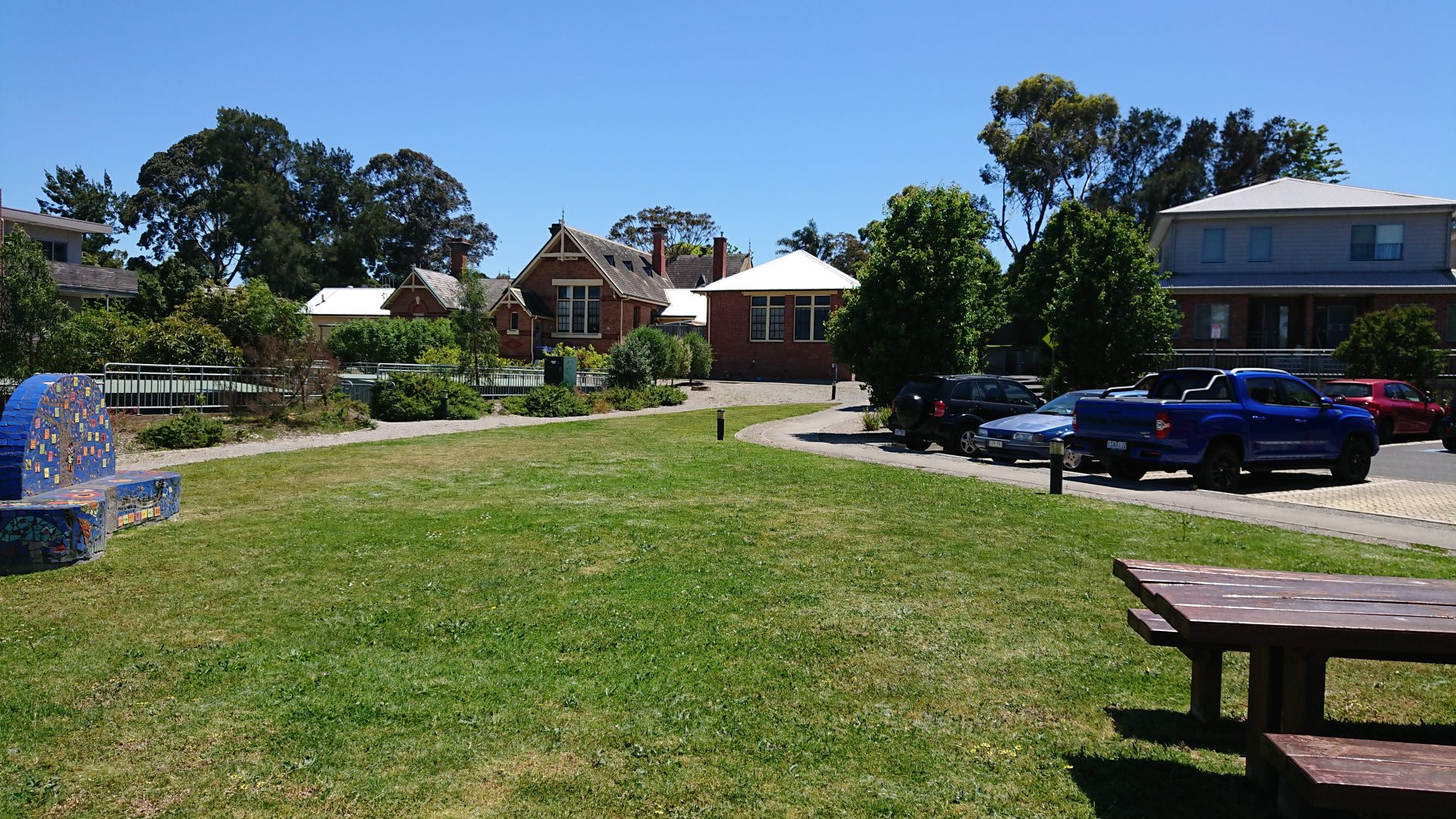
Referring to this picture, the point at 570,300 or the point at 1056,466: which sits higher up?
the point at 570,300

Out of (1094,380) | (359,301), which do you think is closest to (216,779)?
(1094,380)

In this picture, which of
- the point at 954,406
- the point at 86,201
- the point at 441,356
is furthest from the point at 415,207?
the point at 954,406

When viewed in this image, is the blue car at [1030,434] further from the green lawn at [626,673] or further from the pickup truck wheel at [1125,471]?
the green lawn at [626,673]

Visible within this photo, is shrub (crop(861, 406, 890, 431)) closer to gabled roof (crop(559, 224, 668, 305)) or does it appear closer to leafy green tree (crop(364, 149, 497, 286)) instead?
gabled roof (crop(559, 224, 668, 305))

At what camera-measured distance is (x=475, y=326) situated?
3353 centimetres

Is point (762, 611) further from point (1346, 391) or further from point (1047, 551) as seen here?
point (1346, 391)

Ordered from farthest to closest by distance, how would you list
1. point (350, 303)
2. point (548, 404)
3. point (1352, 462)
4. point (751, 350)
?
1. point (350, 303)
2. point (751, 350)
3. point (548, 404)
4. point (1352, 462)

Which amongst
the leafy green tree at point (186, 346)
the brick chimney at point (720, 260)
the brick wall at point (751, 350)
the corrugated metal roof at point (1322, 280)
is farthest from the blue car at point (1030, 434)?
the brick chimney at point (720, 260)

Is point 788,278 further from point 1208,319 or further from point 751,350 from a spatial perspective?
point 1208,319

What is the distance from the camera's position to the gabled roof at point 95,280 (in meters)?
37.5

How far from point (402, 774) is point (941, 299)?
21700mm

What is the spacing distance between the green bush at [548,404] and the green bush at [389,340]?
1422 centimetres

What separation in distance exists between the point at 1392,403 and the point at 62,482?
2814cm

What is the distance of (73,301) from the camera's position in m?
39.1
